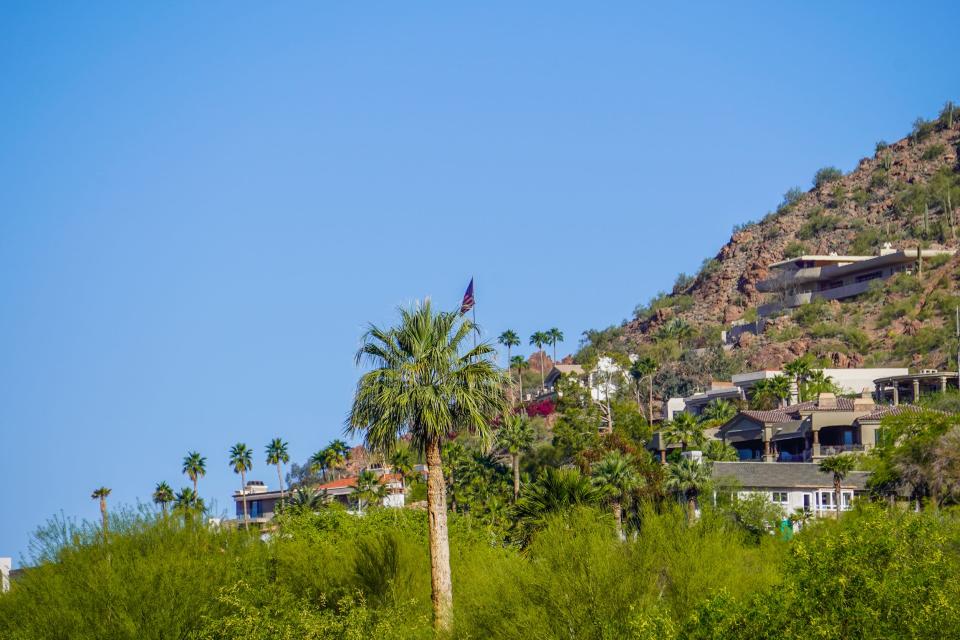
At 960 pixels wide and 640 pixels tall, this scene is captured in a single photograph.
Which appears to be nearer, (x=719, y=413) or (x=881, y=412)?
(x=881, y=412)

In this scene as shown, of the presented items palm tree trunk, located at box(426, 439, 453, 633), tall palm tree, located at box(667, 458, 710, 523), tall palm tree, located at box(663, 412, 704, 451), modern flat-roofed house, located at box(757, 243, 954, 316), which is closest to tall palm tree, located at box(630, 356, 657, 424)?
tall palm tree, located at box(663, 412, 704, 451)

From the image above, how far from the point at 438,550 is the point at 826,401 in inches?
2609

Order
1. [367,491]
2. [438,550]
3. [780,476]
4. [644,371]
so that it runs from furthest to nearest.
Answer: [644,371] → [367,491] → [780,476] → [438,550]

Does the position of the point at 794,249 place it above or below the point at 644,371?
above

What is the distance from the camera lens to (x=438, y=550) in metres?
42.2

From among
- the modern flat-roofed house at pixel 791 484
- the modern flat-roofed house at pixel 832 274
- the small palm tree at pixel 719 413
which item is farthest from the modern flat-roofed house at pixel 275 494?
the modern flat-roofed house at pixel 832 274

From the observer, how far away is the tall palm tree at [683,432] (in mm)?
96812

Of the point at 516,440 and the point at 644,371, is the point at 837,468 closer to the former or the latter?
the point at 516,440

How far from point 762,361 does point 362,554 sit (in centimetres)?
9685

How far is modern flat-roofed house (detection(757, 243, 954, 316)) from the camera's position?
5842 inches

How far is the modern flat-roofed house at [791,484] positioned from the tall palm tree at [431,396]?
3595cm

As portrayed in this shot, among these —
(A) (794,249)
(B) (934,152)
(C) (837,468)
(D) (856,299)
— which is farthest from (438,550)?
(B) (934,152)

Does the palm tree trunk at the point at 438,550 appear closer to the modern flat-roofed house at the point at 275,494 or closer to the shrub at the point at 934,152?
the modern flat-roofed house at the point at 275,494

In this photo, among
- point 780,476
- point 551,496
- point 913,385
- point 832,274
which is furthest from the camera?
point 832,274
